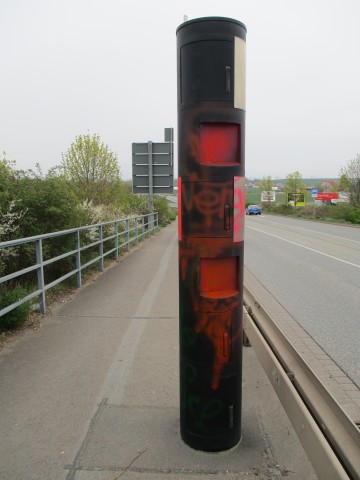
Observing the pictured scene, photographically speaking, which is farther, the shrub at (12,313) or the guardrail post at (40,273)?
the guardrail post at (40,273)

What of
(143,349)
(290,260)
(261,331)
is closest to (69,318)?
(143,349)

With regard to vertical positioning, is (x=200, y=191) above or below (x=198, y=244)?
above

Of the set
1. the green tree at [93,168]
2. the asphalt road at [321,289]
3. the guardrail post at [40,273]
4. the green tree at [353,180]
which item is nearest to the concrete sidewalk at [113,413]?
the guardrail post at [40,273]

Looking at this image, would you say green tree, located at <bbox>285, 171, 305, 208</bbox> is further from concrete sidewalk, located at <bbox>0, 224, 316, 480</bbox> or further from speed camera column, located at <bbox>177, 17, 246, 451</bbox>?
speed camera column, located at <bbox>177, 17, 246, 451</bbox>

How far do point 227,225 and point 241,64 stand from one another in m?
0.98

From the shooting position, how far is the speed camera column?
7.48 ft

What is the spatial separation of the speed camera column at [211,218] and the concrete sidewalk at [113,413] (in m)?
0.28

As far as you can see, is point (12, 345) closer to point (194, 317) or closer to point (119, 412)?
point (119, 412)

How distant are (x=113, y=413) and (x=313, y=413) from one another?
1583mm

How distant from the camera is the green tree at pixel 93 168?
19375 millimetres

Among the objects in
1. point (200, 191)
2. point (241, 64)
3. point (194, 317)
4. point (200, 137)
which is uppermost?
point (241, 64)

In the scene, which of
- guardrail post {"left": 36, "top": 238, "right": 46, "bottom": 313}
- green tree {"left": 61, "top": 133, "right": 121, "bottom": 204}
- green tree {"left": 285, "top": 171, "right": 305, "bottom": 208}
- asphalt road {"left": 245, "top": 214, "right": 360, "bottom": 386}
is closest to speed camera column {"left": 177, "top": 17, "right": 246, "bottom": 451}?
asphalt road {"left": 245, "top": 214, "right": 360, "bottom": 386}

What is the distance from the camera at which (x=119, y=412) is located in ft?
10.1

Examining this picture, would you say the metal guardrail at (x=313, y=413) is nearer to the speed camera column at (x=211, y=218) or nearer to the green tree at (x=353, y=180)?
the speed camera column at (x=211, y=218)
